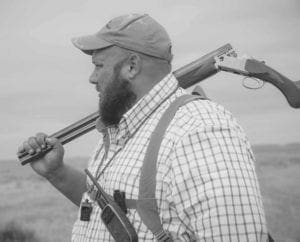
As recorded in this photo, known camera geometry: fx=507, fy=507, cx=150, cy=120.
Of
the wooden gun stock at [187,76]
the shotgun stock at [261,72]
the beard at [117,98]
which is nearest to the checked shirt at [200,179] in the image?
the beard at [117,98]

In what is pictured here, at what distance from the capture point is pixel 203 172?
1277 millimetres

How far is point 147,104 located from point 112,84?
0.15m

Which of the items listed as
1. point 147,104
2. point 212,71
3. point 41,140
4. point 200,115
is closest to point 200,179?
point 200,115

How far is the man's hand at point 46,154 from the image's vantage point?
6.56 ft

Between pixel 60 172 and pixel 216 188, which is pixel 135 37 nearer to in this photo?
pixel 216 188

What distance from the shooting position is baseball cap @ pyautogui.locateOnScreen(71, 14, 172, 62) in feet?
5.15

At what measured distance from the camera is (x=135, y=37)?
157 centimetres

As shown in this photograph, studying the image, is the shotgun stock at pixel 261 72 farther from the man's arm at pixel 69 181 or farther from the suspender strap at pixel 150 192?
the suspender strap at pixel 150 192

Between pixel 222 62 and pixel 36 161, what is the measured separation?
900 mm

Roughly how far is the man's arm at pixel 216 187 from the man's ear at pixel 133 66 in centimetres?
35

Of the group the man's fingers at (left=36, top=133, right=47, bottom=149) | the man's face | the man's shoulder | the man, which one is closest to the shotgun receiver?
the man's fingers at (left=36, top=133, right=47, bottom=149)

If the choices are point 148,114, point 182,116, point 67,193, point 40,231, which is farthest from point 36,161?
point 40,231

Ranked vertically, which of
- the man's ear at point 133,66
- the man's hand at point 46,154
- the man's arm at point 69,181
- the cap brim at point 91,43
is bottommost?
the man's arm at point 69,181

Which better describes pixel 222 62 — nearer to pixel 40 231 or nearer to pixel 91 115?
pixel 91 115
